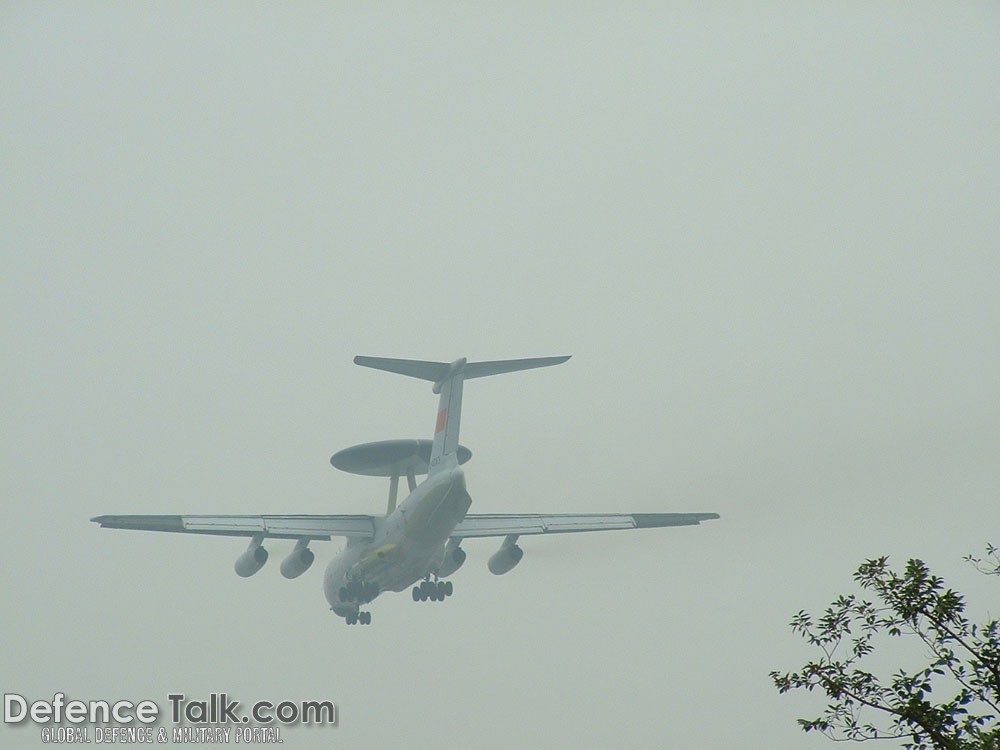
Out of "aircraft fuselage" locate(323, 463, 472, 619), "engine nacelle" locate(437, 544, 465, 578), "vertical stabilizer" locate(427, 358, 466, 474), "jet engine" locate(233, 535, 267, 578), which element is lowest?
"aircraft fuselage" locate(323, 463, 472, 619)

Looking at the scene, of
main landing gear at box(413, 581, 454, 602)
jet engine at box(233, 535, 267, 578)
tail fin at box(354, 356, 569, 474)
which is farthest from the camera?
main landing gear at box(413, 581, 454, 602)

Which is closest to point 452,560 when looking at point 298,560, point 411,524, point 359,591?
point 359,591

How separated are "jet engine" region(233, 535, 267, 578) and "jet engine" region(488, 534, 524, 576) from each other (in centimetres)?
797

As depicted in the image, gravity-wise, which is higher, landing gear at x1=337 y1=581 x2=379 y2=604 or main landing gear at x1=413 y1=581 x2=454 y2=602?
main landing gear at x1=413 y1=581 x2=454 y2=602

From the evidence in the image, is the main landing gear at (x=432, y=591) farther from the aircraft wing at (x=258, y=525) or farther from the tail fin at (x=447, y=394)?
the tail fin at (x=447, y=394)

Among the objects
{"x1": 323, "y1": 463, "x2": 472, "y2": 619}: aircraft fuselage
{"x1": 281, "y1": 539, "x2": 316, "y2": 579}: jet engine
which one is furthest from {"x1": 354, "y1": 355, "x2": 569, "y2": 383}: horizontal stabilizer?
{"x1": 281, "y1": 539, "x2": 316, "y2": 579}: jet engine

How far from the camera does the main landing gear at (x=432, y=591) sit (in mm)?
47312

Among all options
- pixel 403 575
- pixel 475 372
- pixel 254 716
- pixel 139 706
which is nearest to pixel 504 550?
pixel 403 575

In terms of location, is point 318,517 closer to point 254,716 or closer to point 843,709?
point 254,716

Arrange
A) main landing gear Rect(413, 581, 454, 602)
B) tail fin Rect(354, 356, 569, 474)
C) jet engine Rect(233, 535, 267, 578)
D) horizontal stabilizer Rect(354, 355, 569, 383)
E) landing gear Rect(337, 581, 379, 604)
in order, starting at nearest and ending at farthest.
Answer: horizontal stabilizer Rect(354, 355, 569, 383), tail fin Rect(354, 356, 569, 474), jet engine Rect(233, 535, 267, 578), landing gear Rect(337, 581, 379, 604), main landing gear Rect(413, 581, 454, 602)

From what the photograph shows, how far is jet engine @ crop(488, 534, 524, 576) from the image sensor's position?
46.1m

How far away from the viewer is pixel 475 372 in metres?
43.4

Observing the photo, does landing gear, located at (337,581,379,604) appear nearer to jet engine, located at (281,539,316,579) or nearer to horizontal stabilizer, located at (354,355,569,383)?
jet engine, located at (281,539,316,579)

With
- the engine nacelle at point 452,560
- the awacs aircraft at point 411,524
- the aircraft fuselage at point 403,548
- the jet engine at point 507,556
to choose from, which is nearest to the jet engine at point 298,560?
the awacs aircraft at point 411,524
